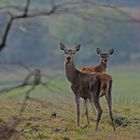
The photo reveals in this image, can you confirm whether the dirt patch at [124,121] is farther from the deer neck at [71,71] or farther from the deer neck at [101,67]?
the deer neck at [101,67]

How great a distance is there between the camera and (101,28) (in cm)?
709

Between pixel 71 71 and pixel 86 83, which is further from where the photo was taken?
pixel 71 71

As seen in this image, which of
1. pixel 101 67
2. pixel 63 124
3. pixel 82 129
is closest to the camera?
pixel 82 129

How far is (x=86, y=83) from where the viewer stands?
16.5m

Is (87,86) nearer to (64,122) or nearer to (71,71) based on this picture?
(64,122)

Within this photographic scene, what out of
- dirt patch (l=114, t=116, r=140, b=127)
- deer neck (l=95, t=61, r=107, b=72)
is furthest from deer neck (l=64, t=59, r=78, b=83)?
deer neck (l=95, t=61, r=107, b=72)

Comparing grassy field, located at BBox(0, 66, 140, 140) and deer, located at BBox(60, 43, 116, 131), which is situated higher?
deer, located at BBox(60, 43, 116, 131)

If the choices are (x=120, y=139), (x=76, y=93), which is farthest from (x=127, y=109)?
(x=120, y=139)

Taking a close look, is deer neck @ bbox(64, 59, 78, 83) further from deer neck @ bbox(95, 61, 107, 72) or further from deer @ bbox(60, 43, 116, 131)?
deer neck @ bbox(95, 61, 107, 72)

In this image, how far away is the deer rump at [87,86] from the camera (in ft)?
51.4

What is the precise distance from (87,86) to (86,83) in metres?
0.12

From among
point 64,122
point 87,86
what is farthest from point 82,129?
point 87,86

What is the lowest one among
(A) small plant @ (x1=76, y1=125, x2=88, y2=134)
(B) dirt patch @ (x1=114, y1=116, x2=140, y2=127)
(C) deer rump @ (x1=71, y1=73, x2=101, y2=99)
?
(B) dirt patch @ (x1=114, y1=116, x2=140, y2=127)

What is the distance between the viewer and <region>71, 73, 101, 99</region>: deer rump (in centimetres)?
1568
